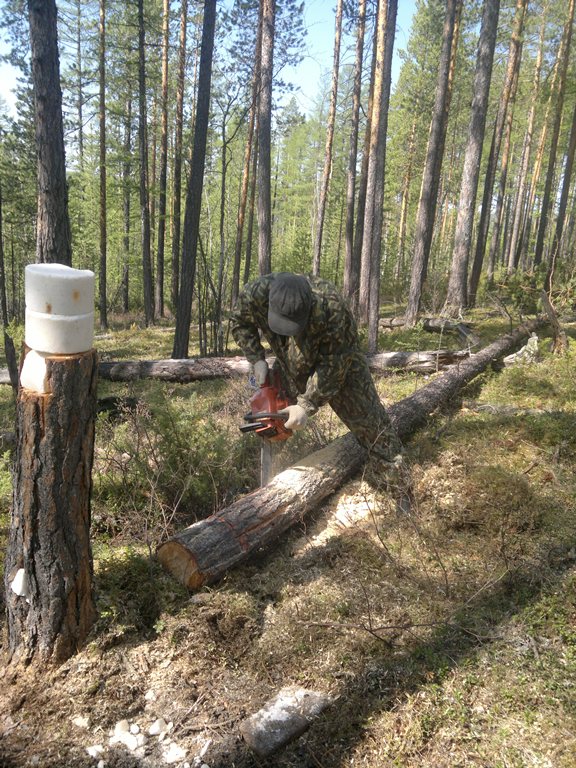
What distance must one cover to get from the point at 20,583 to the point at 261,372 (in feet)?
6.81

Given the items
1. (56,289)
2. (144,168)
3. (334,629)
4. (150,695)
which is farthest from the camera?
(144,168)

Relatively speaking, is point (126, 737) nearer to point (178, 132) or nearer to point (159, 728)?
point (159, 728)

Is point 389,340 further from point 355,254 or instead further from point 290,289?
point 290,289

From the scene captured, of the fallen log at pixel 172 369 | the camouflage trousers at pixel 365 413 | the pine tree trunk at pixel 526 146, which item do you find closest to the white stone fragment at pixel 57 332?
the camouflage trousers at pixel 365 413

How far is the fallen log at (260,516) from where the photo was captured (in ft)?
10.2

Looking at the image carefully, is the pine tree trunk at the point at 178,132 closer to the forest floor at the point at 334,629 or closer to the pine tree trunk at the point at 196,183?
the pine tree trunk at the point at 196,183

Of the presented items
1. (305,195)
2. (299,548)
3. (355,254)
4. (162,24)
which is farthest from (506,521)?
(305,195)

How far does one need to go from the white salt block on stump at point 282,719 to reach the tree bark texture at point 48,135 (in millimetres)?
5381

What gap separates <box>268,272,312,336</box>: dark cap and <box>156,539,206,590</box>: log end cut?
1.55 metres

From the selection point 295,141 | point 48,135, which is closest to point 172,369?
point 48,135

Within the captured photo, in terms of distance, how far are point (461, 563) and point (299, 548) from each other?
3.84ft

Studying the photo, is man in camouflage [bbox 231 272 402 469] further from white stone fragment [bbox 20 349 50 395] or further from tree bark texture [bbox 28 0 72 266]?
tree bark texture [bbox 28 0 72 266]

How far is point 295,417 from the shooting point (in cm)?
334

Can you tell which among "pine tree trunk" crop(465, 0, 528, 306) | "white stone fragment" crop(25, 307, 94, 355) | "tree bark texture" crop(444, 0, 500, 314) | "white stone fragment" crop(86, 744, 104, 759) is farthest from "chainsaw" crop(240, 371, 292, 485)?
"pine tree trunk" crop(465, 0, 528, 306)
